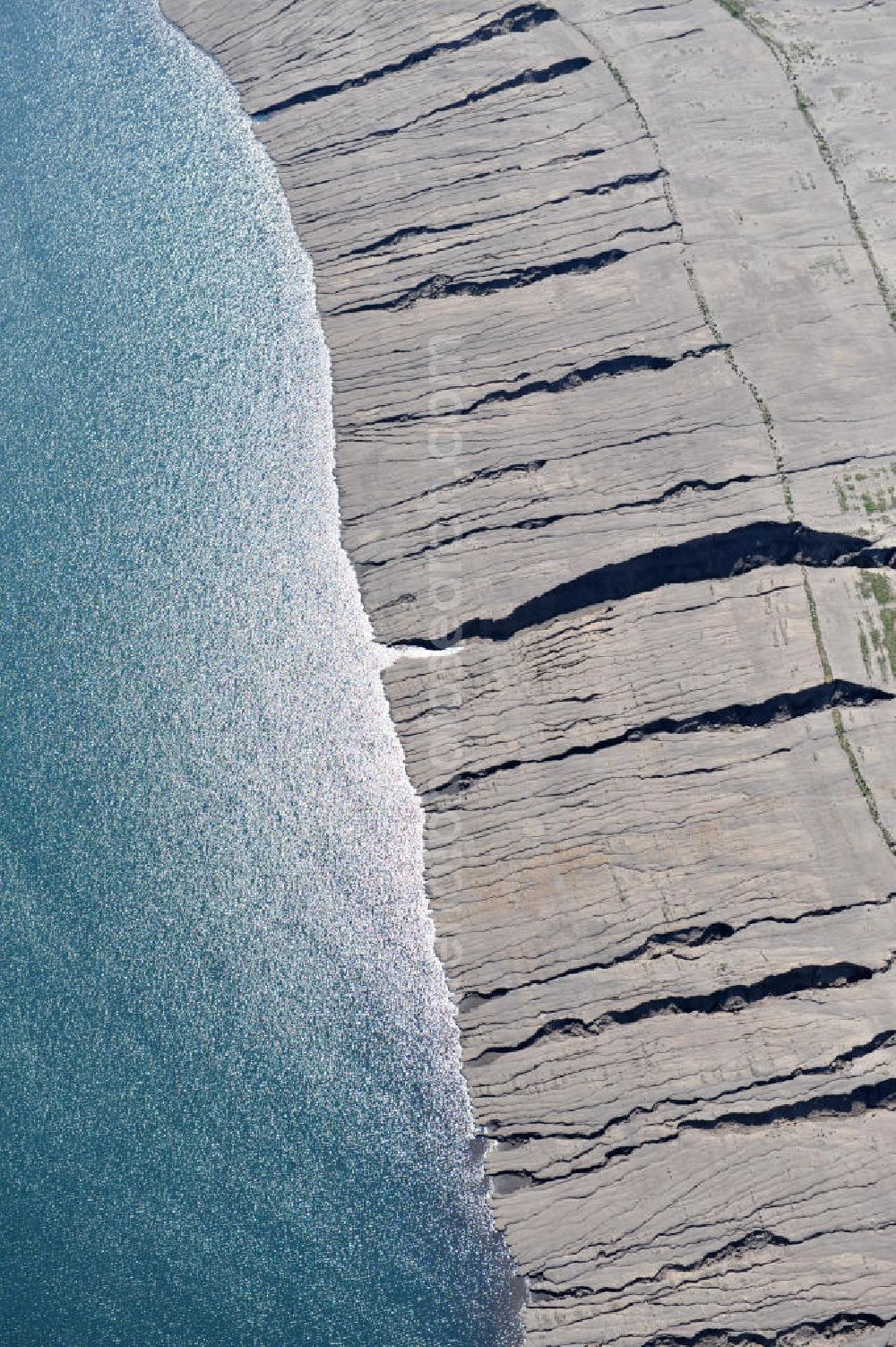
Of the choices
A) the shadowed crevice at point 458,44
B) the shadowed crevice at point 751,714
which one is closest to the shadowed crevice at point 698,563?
the shadowed crevice at point 751,714

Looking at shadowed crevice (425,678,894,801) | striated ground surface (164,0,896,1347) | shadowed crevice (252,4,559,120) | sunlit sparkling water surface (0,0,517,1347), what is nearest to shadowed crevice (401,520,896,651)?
striated ground surface (164,0,896,1347)

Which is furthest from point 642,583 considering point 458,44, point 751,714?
point 458,44

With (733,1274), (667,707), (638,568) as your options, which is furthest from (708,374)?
(733,1274)

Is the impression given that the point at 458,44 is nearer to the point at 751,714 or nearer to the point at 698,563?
the point at 698,563

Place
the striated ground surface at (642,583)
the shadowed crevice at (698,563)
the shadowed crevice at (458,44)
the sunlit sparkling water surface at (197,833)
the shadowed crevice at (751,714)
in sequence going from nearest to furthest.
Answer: the striated ground surface at (642,583) → the sunlit sparkling water surface at (197,833) → the shadowed crevice at (751,714) → the shadowed crevice at (698,563) → the shadowed crevice at (458,44)

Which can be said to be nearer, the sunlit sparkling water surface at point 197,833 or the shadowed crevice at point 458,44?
the sunlit sparkling water surface at point 197,833

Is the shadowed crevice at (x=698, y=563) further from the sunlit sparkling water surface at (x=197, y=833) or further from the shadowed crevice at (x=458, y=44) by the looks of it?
the shadowed crevice at (x=458, y=44)

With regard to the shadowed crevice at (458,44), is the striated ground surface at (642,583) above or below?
below
